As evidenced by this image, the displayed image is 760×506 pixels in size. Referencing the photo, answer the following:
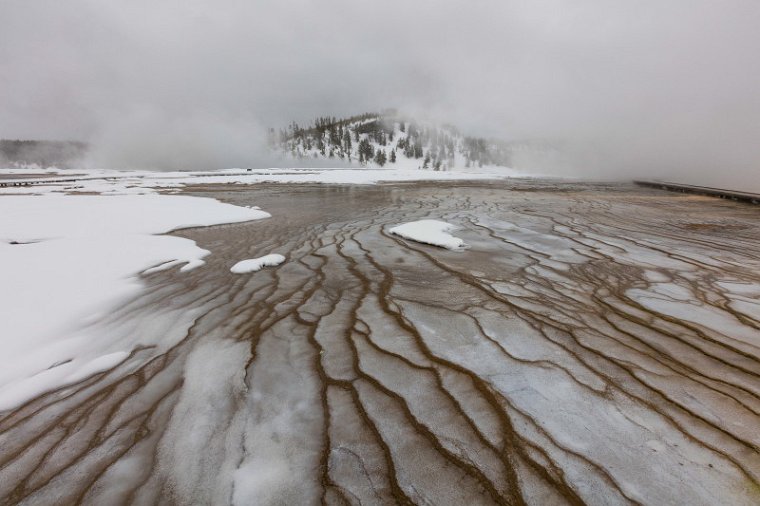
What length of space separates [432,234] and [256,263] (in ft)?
13.6

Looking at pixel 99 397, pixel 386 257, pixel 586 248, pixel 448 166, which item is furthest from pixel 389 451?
pixel 448 166

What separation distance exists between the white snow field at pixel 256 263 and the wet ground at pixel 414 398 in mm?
619

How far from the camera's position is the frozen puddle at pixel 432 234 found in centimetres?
702

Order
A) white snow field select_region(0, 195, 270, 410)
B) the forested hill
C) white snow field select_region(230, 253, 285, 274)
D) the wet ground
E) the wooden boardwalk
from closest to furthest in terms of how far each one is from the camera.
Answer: the wet ground < white snow field select_region(0, 195, 270, 410) < white snow field select_region(230, 253, 285, 274) < the wooden boardwalk < the forested hill

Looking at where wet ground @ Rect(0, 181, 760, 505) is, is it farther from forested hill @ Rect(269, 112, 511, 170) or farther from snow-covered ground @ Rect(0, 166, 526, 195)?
forested hill @ Rect(269, 112, 511, 170)

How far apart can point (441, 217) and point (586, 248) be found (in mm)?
4954

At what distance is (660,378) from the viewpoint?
8.54 ft

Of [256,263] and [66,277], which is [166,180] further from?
[256,263]

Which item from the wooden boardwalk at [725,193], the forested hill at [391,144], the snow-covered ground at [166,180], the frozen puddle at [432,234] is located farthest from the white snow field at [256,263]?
the forested hill at [391,144]

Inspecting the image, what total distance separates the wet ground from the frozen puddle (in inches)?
82.5

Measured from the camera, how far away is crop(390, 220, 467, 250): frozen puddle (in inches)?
276


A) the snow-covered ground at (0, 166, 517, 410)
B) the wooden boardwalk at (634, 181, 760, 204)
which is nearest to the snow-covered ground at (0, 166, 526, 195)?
the snow-covered ground at (0, 166, 517, 410)

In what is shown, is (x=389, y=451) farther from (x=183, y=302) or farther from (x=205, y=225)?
(x=205, y=225)

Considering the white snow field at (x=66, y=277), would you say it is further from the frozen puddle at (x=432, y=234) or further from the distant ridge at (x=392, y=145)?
the distant ridge at (x=392, y=145)
